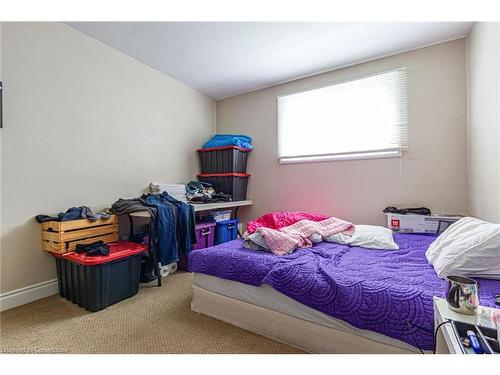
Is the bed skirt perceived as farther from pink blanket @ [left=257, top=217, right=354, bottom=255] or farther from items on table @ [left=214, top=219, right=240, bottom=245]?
items on table @ [left=214, top=219, right=240, bottom=245]

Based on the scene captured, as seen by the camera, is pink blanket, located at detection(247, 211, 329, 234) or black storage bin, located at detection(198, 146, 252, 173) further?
black storage bin, located at detection(198, 146, 252, 173)

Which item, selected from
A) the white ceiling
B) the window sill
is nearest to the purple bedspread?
the window sill

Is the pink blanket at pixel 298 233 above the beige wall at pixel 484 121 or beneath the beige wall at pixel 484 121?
beneath

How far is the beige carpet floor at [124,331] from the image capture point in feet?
4.48

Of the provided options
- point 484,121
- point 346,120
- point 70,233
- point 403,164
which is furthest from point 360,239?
point 70,233

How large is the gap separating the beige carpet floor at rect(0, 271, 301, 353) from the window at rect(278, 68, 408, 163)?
7.25 ft

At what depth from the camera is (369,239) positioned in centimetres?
191

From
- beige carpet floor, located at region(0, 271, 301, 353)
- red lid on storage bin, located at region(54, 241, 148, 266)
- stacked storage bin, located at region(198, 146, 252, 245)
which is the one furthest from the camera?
stacked storage bin, located at region(198, 146, 252, 245)

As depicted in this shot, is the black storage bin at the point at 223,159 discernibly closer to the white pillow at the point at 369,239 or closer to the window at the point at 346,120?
the window at the point at 346,120

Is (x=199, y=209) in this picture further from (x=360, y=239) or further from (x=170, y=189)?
(x=360, y=239)

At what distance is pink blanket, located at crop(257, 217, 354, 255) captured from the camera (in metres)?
1.69

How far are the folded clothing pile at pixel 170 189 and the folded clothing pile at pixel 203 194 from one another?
0.08 m

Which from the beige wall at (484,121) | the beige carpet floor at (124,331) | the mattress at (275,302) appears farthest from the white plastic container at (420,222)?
the beige carpet floor at (124,331)

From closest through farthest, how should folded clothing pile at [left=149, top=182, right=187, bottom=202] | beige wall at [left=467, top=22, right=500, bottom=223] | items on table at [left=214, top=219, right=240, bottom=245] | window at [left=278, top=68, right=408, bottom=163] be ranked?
beige wall at [left=467, top=22, right=500, bottom=223], window at [left=278, top=68, right=408, bottom=163], folded clothing pile at [left=149, top=182, right=187, bottom=202], items on table at [left=214, top=219, right=240, bottom=245]
